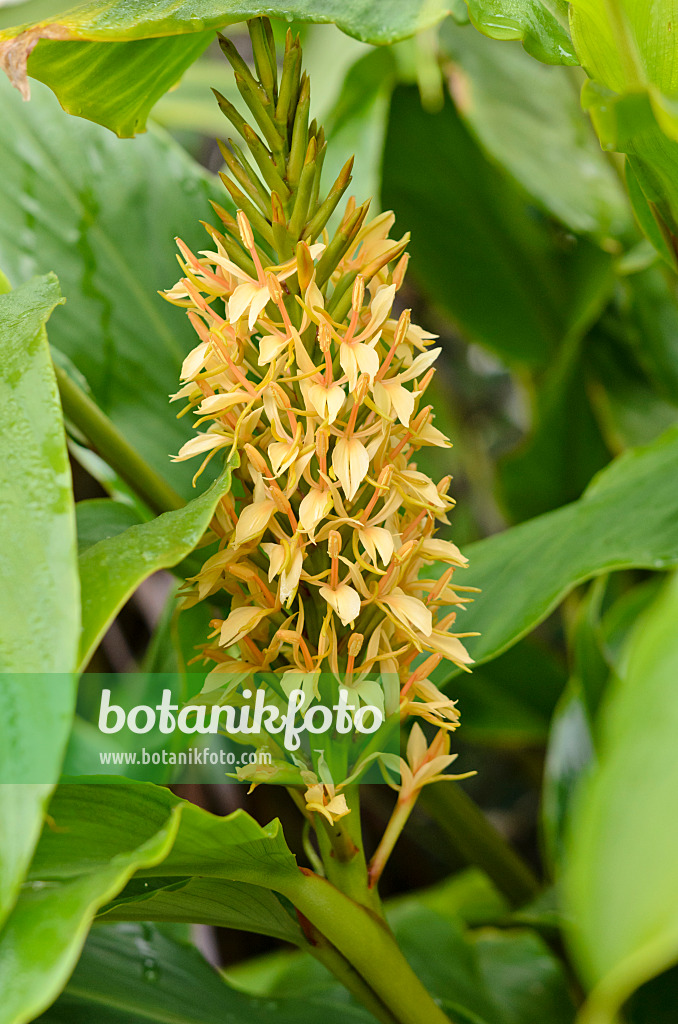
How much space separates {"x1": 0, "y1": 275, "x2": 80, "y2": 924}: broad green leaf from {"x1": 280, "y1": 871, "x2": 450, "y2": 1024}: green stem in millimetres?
118

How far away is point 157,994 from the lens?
327 mm

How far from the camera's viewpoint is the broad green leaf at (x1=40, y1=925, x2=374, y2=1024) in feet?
1.02

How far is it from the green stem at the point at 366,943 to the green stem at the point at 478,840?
158mm

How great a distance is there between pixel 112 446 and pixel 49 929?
19 centimetres

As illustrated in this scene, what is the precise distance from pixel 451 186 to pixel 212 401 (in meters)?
0.52

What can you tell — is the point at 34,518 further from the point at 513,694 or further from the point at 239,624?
the point at 513,694

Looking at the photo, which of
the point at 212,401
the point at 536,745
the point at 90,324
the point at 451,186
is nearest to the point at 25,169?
the point at 90,324

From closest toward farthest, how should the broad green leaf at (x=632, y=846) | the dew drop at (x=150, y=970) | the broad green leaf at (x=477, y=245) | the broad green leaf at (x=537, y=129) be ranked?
the broad green leaf at (x=632, y=846) → the dew drop at (x=150, y=970) → the broad green leaf at (x=537, y=129) → the broad green leaf at (x=477, y=245)

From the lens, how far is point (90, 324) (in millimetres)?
382

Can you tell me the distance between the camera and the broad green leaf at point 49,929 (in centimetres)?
16

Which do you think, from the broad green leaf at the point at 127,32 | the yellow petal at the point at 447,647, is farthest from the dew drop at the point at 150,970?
the broad green leaf at the point at 127,32

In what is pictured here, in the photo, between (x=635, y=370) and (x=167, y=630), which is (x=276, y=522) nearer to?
(x=167, y=630)

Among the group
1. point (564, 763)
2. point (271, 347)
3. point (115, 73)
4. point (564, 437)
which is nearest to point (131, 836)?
point (271, 347)

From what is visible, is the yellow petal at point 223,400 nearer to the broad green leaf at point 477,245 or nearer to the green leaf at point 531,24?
the green leaf at point 531,24
